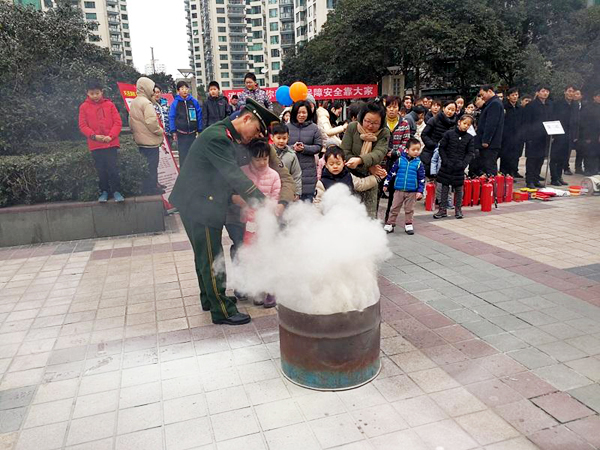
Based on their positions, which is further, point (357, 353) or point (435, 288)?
point (435, 288)

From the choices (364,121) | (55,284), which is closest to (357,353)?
(364,121)

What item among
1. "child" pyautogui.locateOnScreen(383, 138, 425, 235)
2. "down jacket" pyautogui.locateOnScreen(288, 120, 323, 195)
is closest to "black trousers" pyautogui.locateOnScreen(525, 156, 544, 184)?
"child" pyautogui.locateOnScreen(383, 138, 425, 235)

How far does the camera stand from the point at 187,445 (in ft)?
8.30

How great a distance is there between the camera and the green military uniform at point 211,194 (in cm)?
354

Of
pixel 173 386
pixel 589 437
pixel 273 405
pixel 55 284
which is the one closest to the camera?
pixel 589 437

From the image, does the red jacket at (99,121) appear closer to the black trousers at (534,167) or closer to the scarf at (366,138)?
the scarf at (366,138)

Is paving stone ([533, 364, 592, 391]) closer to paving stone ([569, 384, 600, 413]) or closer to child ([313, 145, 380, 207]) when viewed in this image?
paving stone ([569, 384, 600, 413])

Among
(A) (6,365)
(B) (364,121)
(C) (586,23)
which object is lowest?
(A) (6,365)

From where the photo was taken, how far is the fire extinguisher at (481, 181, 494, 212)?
790 centimetres

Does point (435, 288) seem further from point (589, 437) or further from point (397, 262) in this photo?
point (589, 437)

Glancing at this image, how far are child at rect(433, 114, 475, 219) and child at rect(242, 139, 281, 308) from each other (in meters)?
4.20

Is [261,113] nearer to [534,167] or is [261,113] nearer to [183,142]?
[183,142]

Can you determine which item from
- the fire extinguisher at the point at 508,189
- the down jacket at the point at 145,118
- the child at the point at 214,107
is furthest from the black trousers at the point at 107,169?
the fire extinguisher at the point at 508,189

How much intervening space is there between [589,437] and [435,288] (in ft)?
7.29
